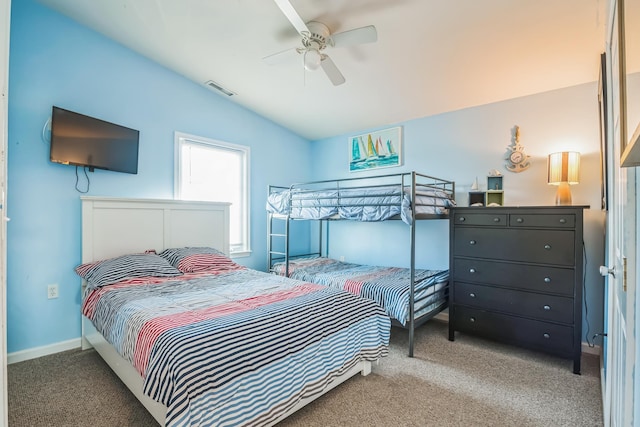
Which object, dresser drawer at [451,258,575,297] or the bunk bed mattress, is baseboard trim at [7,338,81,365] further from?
dresser drawer at [451,258,575,297]

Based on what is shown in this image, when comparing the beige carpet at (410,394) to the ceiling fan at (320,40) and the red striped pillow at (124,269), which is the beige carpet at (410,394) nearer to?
the red striped pillow at (124,269)

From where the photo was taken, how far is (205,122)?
3.67m

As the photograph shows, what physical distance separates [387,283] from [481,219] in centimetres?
108

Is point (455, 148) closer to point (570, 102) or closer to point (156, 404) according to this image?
point (570, 102)

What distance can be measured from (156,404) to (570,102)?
3.99 metres

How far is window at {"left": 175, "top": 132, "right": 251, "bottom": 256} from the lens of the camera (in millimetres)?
3535

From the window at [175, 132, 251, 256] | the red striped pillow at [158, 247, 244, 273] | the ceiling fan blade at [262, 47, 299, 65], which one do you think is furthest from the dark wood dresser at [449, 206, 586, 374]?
the window at [175, 132, 251, 256]

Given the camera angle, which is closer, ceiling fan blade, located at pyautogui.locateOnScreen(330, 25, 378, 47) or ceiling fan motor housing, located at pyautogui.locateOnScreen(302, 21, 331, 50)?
ceiling fan blade, located at pyautogui.locateOnScreen(330, 25, 378, 47)

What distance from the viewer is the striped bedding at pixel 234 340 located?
137 centimetres

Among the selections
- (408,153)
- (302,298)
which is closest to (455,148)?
(408,153)

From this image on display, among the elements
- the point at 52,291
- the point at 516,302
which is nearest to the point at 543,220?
the point at 516,302

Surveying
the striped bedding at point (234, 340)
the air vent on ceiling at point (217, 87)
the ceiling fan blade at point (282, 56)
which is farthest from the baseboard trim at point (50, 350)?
the ceiling fan blade at point (282, 56)

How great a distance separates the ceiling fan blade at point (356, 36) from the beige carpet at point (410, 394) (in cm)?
248

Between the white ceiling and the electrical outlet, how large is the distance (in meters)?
2.40
